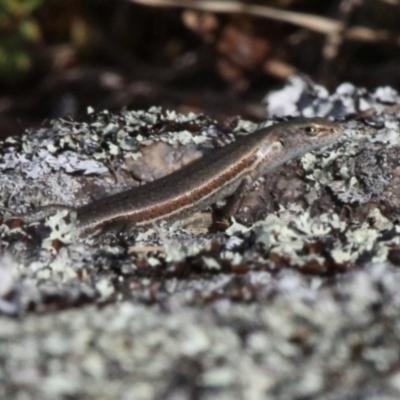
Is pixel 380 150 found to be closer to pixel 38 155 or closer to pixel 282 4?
pixel 38 155

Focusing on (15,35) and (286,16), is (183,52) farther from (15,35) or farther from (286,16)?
(15,35)

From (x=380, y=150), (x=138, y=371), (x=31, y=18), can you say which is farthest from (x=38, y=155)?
(x=31, y=18)

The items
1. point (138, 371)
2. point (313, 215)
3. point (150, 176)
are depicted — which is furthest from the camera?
point (150, 176)

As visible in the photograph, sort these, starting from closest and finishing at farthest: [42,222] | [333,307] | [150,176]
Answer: [333,307] → [42,222] → [150,176]

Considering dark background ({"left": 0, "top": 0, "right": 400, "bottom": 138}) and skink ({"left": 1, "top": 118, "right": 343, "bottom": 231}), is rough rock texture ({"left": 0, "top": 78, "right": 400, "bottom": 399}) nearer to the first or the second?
skink ({"left": 1, "top": 118, "right": 343, "bottom": 231})

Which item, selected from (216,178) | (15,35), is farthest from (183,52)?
(216,178)

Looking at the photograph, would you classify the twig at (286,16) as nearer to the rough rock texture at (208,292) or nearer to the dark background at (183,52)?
the dark background at (183,52)
